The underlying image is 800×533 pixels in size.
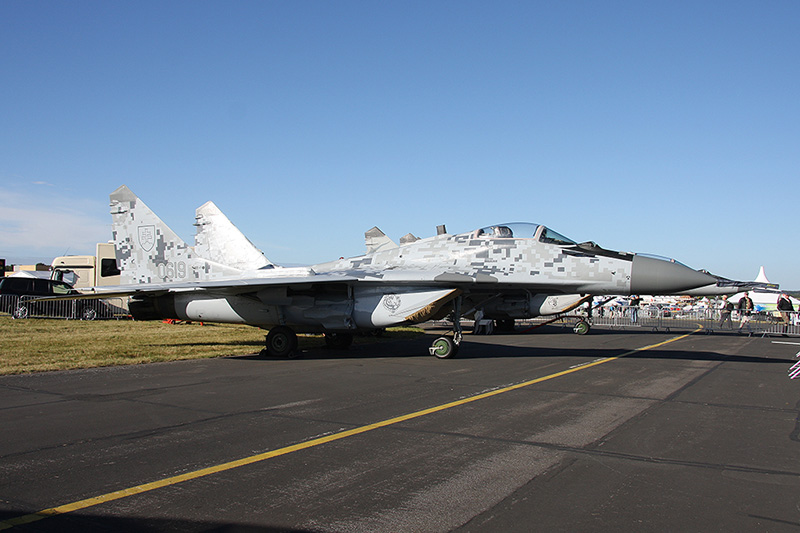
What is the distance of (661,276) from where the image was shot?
11.5 m

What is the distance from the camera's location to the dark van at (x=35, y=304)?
28462 mm

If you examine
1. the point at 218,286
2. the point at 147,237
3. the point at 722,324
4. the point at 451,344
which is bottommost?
the point at 722,324

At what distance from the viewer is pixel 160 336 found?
19.0m

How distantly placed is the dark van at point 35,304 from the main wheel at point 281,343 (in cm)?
1812

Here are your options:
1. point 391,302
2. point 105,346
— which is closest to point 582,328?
point 391,302

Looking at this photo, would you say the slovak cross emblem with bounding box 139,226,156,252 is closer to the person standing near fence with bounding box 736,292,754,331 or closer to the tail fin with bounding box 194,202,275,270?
the tail fin with bounding box 194,202,275,270

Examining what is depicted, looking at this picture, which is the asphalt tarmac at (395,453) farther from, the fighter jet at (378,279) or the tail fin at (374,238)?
the tail fin at (374,238)

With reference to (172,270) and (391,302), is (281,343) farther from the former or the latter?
(172,270)

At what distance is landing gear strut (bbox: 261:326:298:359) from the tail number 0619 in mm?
3619

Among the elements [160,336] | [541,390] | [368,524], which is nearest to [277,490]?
[368,524]

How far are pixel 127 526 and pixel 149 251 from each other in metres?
13.4

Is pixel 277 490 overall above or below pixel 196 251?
below

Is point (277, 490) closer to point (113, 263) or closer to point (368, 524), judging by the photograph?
point (368, 524)

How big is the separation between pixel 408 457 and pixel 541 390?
4.34 metres
